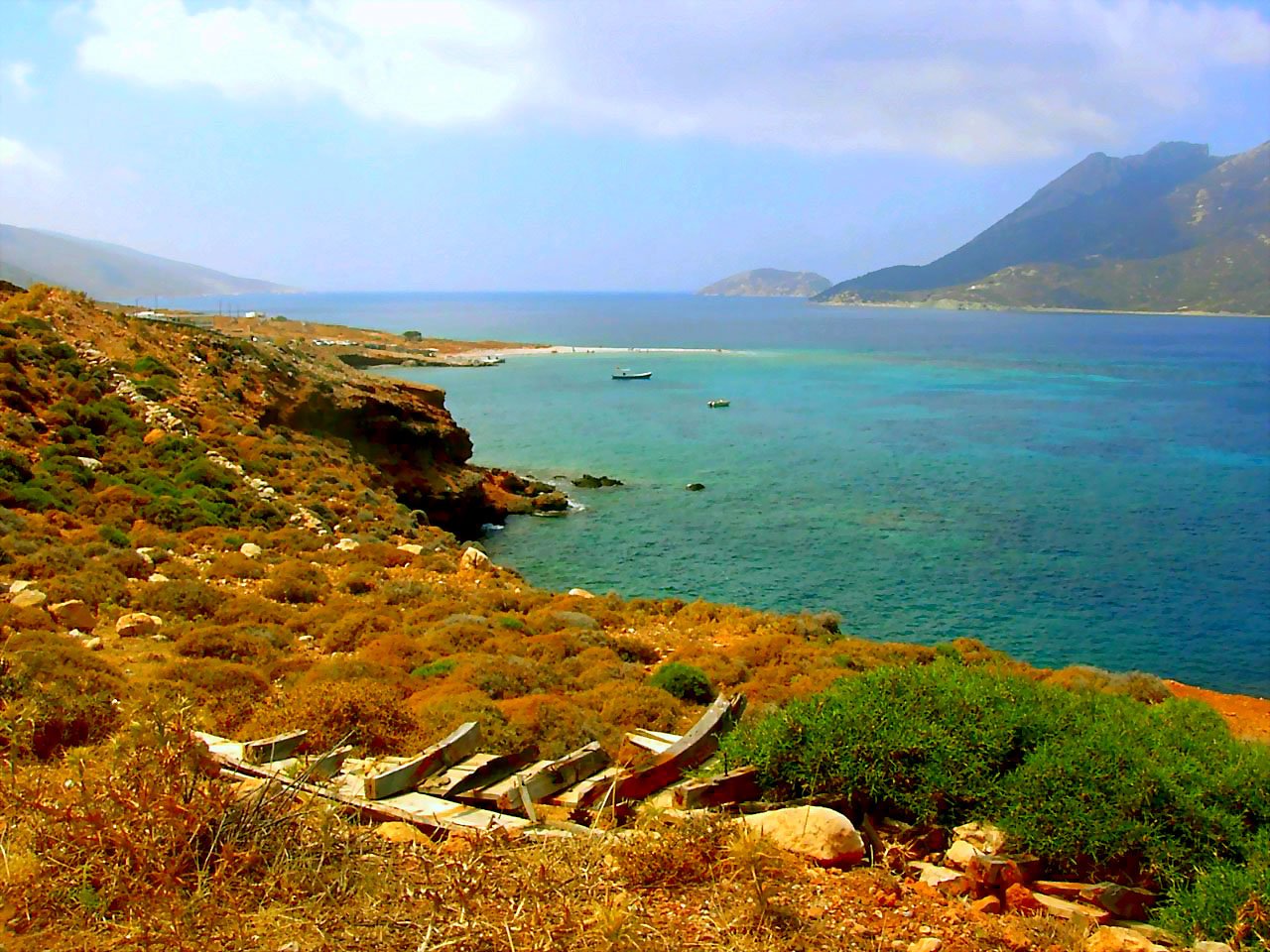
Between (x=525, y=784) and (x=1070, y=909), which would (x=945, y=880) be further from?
(x=525, y=784)

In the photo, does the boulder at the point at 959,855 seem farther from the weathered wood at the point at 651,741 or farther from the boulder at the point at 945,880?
the weathered wood at the point at 651,741

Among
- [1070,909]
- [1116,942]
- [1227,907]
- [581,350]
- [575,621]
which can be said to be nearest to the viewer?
[1116,942]

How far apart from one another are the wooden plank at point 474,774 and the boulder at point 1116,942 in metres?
4.67

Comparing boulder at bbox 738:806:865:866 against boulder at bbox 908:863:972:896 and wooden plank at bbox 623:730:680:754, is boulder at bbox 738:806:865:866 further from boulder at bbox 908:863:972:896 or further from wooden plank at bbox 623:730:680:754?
wooden plank at bbox 623:730:680:754

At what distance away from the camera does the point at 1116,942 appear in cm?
530

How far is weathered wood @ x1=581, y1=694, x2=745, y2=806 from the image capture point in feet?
24.5

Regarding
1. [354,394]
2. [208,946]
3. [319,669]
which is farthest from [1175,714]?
[354,394]

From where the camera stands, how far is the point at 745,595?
3041 centimetres

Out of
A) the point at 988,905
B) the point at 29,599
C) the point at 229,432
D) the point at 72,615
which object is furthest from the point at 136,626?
the point at 229,432

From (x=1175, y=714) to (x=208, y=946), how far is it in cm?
852

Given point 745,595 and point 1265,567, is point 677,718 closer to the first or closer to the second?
point 745,595

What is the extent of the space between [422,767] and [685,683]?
6.79m

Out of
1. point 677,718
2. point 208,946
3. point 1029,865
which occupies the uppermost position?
point 208,946

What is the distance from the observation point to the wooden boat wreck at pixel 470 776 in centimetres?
668
